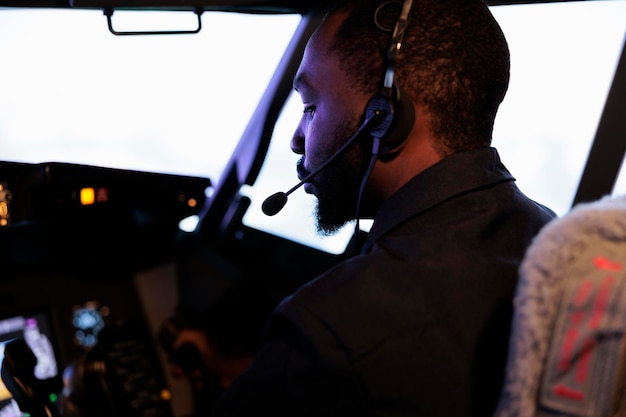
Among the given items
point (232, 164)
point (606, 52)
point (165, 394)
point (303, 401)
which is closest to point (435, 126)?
point (303, 401)

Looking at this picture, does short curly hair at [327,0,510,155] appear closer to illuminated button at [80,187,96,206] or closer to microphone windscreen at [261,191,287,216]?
microphone windscreen at [261,191,287,216]

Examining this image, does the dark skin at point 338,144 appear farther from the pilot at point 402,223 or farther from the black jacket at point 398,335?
the black jacket at point 398,335

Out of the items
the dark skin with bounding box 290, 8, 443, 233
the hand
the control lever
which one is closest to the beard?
the dark skin with bounding box 290, 8, 443, 233

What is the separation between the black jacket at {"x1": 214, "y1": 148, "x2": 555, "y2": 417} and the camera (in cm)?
70

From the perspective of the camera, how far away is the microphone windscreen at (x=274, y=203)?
111 cm

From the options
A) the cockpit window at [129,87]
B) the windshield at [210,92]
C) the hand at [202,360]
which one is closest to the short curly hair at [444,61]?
the windshield at [210,92]

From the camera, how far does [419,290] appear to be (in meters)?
0.74

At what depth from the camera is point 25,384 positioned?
113cm

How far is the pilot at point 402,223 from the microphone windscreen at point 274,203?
5 centimetres

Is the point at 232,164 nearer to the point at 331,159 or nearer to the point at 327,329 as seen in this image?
the point at 331,159

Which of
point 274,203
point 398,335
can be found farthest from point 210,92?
point 398,335

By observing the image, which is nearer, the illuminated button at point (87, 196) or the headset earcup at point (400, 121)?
the headset earcup at point (400, 121)

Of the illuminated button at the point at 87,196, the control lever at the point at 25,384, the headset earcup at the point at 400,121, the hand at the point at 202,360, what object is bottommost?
the hand at the point at 202,360

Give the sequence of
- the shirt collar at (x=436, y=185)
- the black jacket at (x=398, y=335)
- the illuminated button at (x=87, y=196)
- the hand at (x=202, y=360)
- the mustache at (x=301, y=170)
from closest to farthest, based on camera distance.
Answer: the black jacket at (x=398, y=335) → the shirt collar at (x=436, y=185) → the mustache at (x=301, y=170) → the illuminated button at (x=87, y=196) → the hand at (x=202, y=360)
